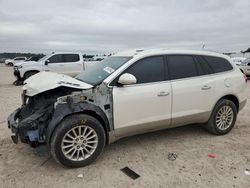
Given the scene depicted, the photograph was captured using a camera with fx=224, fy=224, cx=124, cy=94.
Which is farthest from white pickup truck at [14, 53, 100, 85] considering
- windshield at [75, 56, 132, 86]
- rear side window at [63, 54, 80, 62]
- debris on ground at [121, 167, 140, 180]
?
debris on ground at [121, 167, 140, 180]

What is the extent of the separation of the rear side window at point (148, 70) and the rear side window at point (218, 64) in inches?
43.3

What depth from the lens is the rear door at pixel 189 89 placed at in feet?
12.8

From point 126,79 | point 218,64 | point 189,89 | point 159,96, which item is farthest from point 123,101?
point 218,64

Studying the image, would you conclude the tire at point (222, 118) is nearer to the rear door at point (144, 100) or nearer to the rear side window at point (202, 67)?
the rear side window at point (202, 67)

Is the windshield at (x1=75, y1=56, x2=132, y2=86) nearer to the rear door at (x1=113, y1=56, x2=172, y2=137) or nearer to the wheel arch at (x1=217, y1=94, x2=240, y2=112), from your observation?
the rear door at (x1=113, y1=56, x2=172, y2=137)

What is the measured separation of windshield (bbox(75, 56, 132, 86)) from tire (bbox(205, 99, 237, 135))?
2.06 metres

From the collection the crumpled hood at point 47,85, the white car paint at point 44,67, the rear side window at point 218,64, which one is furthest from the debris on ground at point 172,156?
the white car paint at point 44,67

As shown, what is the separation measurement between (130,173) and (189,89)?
180 centimetres

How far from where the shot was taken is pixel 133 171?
10.5 ft

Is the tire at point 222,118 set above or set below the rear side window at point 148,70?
below

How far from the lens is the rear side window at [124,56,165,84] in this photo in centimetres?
366

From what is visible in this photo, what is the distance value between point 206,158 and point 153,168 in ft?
3.08

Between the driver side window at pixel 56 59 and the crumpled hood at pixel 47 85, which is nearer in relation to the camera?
the crumpled hood at pixel 47 85

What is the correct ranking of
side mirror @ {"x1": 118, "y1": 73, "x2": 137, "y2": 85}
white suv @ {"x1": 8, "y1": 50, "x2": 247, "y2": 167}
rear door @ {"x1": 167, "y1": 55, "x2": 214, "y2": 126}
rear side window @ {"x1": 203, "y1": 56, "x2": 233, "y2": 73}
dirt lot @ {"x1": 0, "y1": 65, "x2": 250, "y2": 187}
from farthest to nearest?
rear side window @ {"x1": 203, "y1": 56, "x2": 233, "y2": 73}, rear door @ {"x1": 167, "y1": 55, "x2": 214, "y2": 126}, side mirror @ {"x1": 118, "y1": 73, "x2": 137, "y2": 85}, white suv @ {"x1": 8, "y1": 50, "x2": 247, "y2": 167}, dirt lot @ {"x1": 0, "y1": 65, "x2": 250, "y2": 187}
